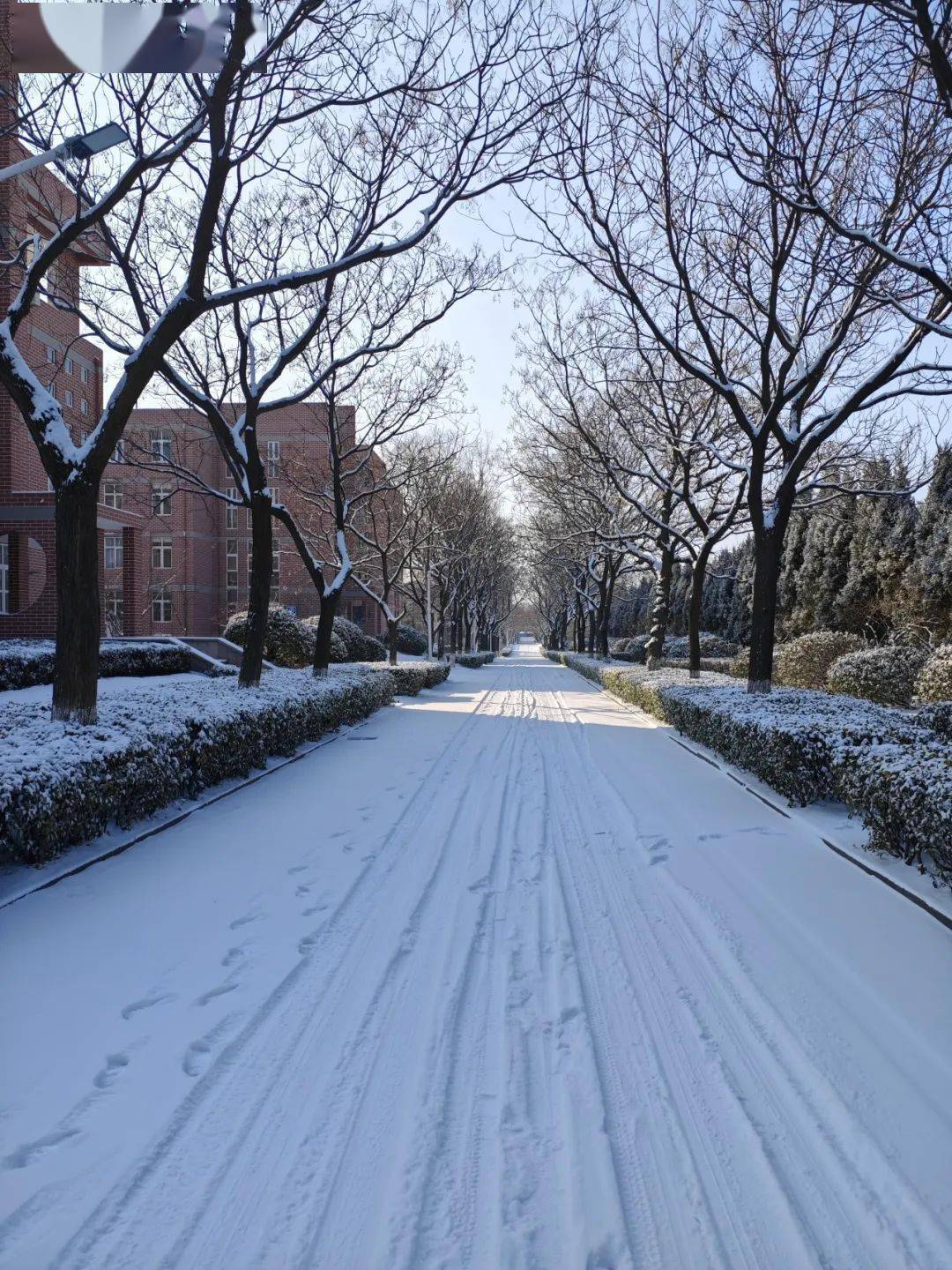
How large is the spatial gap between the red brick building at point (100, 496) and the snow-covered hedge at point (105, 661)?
1.81 metres

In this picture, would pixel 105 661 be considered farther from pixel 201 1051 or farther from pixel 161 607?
pixel 161 607

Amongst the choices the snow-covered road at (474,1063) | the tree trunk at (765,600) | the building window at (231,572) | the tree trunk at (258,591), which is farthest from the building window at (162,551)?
the snow-covered road at (474,1063)

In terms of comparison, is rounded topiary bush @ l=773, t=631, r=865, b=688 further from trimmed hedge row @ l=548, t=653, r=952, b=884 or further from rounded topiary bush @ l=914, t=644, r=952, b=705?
trimmed hedge row @ l=548, t=653, r=952, b=884

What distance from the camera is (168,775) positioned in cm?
700

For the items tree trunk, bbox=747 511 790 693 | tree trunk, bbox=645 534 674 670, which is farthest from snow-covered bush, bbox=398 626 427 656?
tree trunk, bbox=747 511 790 693

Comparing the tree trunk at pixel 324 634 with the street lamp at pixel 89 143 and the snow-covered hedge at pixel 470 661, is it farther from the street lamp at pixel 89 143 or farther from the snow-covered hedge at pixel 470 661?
the snow-covered hedge at pixel 470 661

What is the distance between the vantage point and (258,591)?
13078mm

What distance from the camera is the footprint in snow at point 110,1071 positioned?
121 inches

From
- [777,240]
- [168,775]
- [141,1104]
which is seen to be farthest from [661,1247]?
[777,240]

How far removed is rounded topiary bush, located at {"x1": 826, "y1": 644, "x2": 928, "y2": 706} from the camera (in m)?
13.9

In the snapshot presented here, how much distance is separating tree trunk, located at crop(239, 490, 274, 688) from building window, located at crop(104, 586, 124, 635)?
14.2m

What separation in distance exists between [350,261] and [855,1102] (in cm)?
888

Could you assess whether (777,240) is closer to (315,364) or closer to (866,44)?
(866,44)

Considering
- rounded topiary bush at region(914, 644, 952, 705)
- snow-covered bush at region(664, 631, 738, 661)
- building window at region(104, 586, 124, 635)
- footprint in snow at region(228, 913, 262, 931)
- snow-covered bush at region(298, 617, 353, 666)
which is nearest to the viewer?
footprint in snow at region(228, 913, 262, 931)
